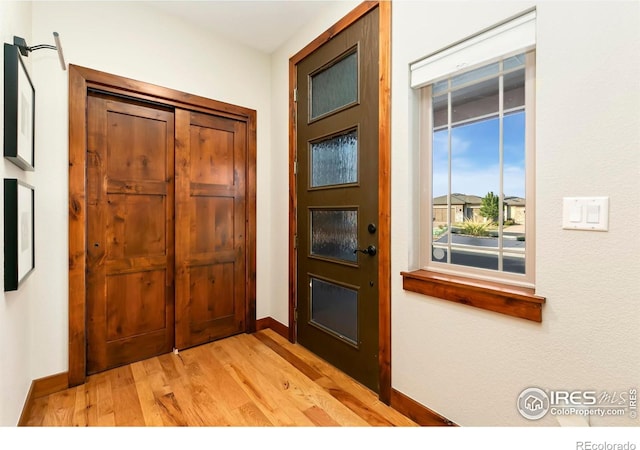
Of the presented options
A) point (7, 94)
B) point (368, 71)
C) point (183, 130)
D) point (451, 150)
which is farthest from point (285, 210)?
point (7, 94)

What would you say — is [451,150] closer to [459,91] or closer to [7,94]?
[459,91]

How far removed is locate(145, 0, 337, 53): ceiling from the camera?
227 cm

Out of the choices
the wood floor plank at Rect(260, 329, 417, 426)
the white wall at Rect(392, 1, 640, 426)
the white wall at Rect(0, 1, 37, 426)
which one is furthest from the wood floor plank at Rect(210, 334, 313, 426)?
the white wall at Rect(0, 1, 37, 426)

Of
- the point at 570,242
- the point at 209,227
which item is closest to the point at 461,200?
the point at 570,242

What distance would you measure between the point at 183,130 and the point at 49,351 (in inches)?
→ 71.0

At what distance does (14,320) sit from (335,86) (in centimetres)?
237

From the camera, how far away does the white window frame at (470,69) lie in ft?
4.32

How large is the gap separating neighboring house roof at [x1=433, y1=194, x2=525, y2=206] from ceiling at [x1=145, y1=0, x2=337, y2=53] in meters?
1.71

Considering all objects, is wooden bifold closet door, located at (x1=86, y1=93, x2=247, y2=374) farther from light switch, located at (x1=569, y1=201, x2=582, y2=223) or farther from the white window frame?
light switch, located at (x1=569, y1=201, x2=582, y2=223)

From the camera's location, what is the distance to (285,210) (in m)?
2.80

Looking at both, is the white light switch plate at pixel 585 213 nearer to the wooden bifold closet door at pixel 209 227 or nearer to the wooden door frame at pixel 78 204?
the wooden bifold closet door at pixel 209 227

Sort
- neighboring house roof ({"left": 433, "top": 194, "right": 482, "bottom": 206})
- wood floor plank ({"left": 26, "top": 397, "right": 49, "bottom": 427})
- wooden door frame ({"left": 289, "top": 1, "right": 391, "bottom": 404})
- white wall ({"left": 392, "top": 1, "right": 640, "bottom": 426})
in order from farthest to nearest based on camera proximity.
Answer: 1. wooden door frame ({"left": 289, "top": 1, "right": 391, "bottom": 404})
2. wood floor plank ({"left": 26, "top": 397, "right": 49, "bottom": 427})
3. neighboring house roof ({"left": 433, "top": 194, "right": 482, "bottom": 206})
4. white wall ({"left": 392, "top": 1, "right": 640, "bottom": 426})

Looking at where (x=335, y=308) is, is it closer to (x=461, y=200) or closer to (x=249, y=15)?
(x=461, y=200)

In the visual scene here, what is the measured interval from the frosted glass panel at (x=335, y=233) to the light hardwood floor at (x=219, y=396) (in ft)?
2.83
